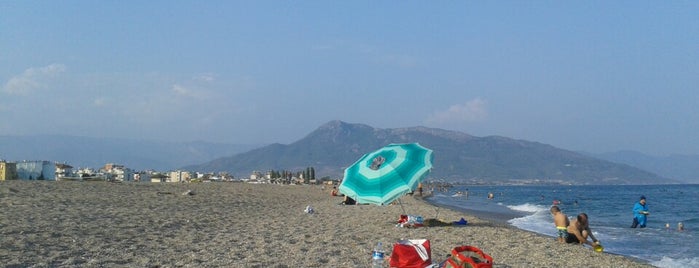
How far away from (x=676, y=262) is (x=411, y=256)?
807 centimetres

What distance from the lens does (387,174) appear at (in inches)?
489

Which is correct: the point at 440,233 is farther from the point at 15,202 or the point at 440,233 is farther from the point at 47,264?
the point at 15,202

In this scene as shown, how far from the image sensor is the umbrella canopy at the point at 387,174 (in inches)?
477

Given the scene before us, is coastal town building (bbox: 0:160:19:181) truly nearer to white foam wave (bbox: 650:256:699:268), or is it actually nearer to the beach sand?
the beach sand

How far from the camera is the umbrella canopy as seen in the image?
12.1m

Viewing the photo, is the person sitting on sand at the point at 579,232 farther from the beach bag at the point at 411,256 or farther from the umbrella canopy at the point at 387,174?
the beach bag at the point at 411,256

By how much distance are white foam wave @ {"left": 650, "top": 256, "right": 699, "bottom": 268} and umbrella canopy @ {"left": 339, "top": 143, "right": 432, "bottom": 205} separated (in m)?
5.32

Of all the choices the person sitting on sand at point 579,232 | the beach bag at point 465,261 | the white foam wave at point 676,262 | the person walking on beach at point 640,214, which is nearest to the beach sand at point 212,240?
the person sitting on sand at point 579,232

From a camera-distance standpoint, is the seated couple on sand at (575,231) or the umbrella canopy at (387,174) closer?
the umbrella canopy at (387,174)

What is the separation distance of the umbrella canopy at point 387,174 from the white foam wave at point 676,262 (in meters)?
5.32

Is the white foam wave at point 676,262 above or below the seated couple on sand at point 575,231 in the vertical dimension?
below

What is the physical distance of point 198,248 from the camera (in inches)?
403

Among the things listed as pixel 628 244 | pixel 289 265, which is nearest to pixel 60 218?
pixel 289 265

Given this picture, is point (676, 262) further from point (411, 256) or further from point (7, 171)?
point (7, 171)
